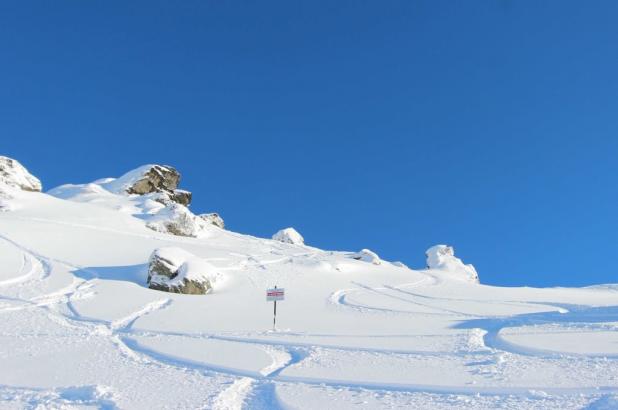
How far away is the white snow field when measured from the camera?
7145 millimetres

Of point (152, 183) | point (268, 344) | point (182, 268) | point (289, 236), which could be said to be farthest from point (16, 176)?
point (268, 344)

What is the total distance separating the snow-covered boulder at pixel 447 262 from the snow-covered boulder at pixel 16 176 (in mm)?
43565

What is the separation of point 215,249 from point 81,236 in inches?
330

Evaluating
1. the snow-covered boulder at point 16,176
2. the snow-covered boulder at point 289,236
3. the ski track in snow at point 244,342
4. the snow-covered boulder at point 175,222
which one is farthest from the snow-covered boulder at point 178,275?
the snow-covered boulder at point 289,236

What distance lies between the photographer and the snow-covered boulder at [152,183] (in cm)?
5194

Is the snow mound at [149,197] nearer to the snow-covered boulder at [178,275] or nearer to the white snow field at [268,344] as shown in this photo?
the white snow field at [268,344]

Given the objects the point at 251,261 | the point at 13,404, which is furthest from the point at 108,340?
the point at 251,261

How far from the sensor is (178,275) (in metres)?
21.6

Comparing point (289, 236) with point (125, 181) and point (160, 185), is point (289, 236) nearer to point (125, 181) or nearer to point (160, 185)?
point (160, 185)

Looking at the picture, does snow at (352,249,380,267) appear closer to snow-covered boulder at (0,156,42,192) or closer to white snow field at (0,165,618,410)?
white snow field at (0,165,618,410)

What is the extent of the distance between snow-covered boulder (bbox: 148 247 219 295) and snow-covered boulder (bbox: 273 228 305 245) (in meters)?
44.4

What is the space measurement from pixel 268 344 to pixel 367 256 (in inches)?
1302

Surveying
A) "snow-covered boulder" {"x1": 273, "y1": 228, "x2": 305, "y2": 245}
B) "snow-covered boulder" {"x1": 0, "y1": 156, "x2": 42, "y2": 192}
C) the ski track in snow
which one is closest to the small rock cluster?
"snow-covered boulder" {"x1": 0, "y1": 156, "x2": 42, "y2": 192}

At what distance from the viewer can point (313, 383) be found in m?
7.86
